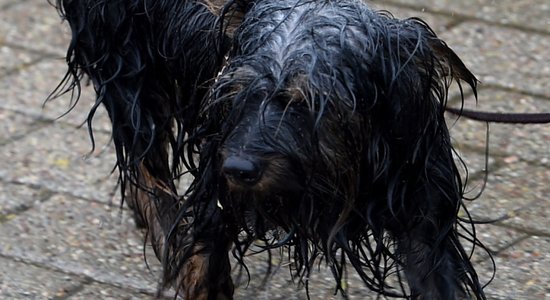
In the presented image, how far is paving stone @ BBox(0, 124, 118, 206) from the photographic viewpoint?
17.6 ft

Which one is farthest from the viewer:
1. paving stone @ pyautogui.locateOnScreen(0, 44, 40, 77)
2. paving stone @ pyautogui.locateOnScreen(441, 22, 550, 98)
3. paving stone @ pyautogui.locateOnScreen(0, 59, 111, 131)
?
paving stone @ pyautogui.locateOnScreen(0, 44, 40, 77)

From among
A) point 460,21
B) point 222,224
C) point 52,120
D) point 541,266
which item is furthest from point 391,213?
point 460,21

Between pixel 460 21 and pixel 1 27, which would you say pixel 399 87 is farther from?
pixel 1 27

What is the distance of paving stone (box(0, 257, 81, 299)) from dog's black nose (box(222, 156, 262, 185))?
1.38 meters

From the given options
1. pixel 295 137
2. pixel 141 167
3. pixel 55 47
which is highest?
pixel 295 137

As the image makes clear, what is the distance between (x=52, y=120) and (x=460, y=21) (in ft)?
7.35

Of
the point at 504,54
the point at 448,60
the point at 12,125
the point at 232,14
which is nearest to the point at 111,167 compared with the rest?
the point at 12,125

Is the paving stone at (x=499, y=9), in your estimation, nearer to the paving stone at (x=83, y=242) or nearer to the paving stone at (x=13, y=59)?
the paving stone at (x=13, y=59)

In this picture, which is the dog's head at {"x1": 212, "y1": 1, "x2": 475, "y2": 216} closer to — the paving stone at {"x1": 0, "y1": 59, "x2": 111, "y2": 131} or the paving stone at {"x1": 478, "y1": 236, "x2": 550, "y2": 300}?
the paving stone at {"x1": 478, "y1": 236, "x2": 550, "y2": 300}

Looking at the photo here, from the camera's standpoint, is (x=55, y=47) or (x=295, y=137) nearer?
(x=295, y=137)

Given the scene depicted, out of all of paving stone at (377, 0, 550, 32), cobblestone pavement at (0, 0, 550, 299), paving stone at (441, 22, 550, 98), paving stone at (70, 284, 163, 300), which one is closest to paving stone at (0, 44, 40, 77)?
cobblestone pavement at (0, 0, 550, 299)

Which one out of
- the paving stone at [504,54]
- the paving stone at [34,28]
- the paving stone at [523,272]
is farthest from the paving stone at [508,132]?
the paving stone at [34,28]

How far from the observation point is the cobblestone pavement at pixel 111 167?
4.61 metres

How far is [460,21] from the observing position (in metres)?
6.94
